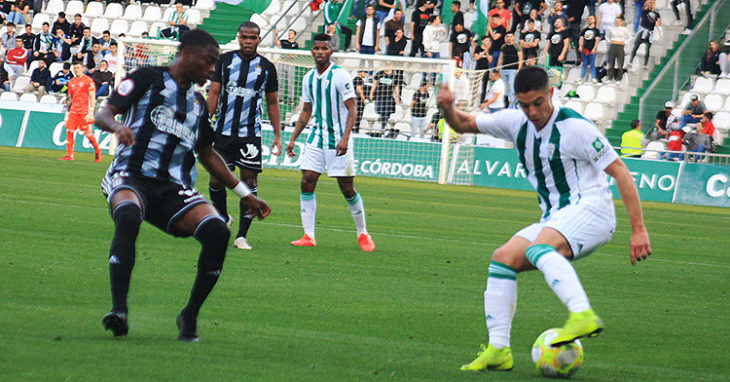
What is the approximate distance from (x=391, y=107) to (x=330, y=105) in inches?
663

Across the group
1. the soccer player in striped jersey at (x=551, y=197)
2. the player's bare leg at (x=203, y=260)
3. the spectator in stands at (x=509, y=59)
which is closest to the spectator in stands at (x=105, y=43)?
the spectator in stands at (x=509, y=59)

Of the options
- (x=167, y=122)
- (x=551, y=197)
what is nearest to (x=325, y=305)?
(x=167, y=122)

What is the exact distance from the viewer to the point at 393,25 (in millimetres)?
29781

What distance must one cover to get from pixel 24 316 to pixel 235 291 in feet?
6.55

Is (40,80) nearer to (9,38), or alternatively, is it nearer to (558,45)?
(9,38)

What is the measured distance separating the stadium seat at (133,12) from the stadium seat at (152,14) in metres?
0.27

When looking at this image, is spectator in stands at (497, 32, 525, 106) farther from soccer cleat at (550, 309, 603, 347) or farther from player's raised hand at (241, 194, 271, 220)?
A: soccer cleat at (550, 309, 603, 347)

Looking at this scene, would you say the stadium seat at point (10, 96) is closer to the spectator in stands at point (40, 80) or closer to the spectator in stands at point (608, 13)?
the spectator in stands at point (40, 80)

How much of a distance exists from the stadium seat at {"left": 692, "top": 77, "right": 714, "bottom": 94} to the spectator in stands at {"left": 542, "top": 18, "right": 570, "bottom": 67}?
3.43 m

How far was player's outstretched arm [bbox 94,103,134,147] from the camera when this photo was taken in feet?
18.5

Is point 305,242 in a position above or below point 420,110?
above

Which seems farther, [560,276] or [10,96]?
[10,96]

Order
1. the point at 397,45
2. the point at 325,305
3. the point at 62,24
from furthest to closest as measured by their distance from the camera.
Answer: the point at 62,24 < the point at 397,45 < the point at 325,305

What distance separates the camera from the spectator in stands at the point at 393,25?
29.7 meters
